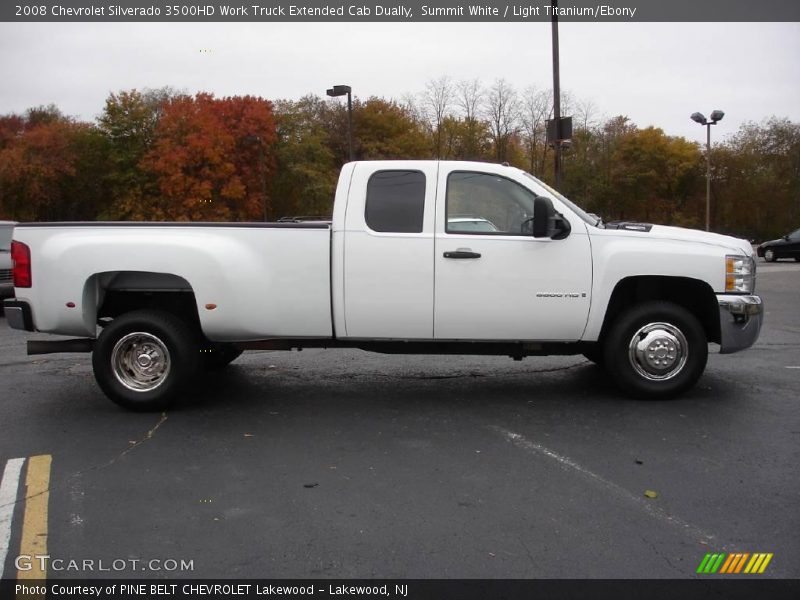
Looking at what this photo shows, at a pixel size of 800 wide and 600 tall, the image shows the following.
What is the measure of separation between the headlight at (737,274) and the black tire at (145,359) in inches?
180

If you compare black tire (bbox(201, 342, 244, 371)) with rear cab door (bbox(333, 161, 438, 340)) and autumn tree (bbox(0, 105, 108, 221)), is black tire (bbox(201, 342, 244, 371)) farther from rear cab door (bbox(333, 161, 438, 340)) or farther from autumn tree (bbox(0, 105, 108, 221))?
autumn tree (bbox(0, 105, 108, 221))

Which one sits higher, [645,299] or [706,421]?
[645,299]

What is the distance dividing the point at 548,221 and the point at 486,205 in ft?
1.82

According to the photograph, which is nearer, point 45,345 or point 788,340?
point 45,345

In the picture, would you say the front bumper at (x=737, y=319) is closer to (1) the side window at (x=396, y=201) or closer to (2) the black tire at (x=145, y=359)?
(1) the side window at (x=396, y=201)

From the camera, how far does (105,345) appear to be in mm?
6074

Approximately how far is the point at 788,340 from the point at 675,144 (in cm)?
5840

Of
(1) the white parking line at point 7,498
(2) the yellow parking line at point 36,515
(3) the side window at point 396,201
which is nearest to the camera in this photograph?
(2) the yellow parking line at point 36,515

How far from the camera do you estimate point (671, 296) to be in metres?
6.55

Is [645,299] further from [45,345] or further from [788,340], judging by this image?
[45,345]

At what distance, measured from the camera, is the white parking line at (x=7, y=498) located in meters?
3.69

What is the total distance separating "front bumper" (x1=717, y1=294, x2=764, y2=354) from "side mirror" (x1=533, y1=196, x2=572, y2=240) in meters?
1.47

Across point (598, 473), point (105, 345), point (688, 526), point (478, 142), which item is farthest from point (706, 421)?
point (478, 142)

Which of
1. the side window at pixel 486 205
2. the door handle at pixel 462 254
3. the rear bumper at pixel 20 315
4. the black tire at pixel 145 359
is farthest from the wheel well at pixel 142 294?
the side window at pixel 486 205
